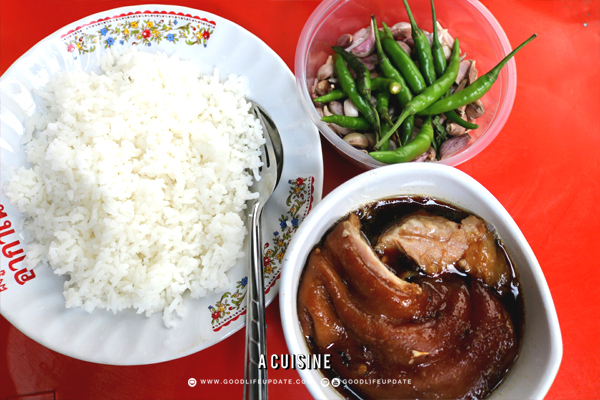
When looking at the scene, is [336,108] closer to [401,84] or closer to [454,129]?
[401,84]

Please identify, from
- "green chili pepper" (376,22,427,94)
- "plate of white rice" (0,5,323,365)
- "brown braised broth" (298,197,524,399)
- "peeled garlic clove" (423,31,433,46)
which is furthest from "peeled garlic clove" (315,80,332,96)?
"brown braised broth" (298,197,524,399)

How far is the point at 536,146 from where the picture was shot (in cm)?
199

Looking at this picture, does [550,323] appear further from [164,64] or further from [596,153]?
Answer: [164,64]

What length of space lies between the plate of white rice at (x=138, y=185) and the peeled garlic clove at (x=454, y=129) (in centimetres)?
65

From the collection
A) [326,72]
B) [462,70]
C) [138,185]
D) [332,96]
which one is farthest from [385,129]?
[138,185]

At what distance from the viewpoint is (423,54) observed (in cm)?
177

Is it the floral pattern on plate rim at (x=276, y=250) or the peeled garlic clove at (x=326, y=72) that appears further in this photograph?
the peeled garlic clove at (x=326, y=72)

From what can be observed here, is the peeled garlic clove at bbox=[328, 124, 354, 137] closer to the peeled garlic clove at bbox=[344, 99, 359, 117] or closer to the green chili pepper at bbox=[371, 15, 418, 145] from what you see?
the peeled garlic clove at bbox=[344, 99, 359, 117]

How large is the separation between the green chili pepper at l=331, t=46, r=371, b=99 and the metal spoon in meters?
0.45

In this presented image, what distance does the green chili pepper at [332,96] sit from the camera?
1738 millimetres

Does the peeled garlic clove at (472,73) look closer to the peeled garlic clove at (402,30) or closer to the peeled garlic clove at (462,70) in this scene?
the peeled garlic clove at (462,70)

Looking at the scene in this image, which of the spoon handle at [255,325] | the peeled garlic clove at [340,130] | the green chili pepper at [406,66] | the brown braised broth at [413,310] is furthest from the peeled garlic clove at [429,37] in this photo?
the spoon handle at [255,325]

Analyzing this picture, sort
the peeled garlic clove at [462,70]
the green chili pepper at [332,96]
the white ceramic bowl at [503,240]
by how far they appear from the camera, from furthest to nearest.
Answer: the peeled garlic clove at [462,70]
the green chili pepper at [332,96]
the white ceramic bowl at [503,240]

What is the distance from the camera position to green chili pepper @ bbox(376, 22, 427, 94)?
1.74m
